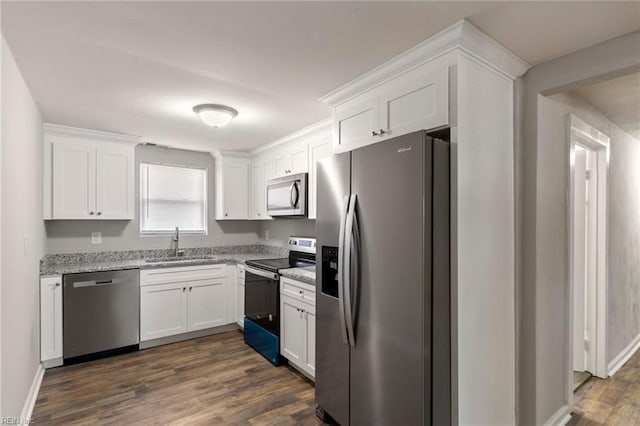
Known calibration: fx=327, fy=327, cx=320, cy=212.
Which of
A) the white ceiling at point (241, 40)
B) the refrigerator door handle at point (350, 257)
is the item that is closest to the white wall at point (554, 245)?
the white ceiling at point (241, 40)

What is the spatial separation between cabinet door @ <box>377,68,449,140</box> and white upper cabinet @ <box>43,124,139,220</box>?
311cm

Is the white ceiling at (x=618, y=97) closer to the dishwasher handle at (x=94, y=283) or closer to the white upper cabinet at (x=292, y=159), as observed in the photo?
the white upper cabinet at (x=292, y=159)

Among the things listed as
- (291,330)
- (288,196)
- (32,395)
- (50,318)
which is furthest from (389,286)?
(50,318)

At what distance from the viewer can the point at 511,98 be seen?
2066 millimetres

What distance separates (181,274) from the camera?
12.5 feet

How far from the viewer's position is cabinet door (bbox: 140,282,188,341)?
11.8 feet

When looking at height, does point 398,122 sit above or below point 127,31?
below

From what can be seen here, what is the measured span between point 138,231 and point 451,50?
3.99m

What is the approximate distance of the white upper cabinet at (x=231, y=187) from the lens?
178 inches

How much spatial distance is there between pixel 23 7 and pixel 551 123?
297 centimetres

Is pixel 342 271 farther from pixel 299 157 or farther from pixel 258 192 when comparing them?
pixel 258 192

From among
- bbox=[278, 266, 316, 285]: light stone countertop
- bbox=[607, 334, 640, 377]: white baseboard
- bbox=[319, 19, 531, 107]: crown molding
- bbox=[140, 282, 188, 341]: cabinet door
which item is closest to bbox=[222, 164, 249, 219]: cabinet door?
bbox=[140, 282, 188, 341]: cabinet door

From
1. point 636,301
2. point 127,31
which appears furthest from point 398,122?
point 636,301

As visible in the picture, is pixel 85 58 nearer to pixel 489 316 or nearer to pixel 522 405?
pixel 489 316
